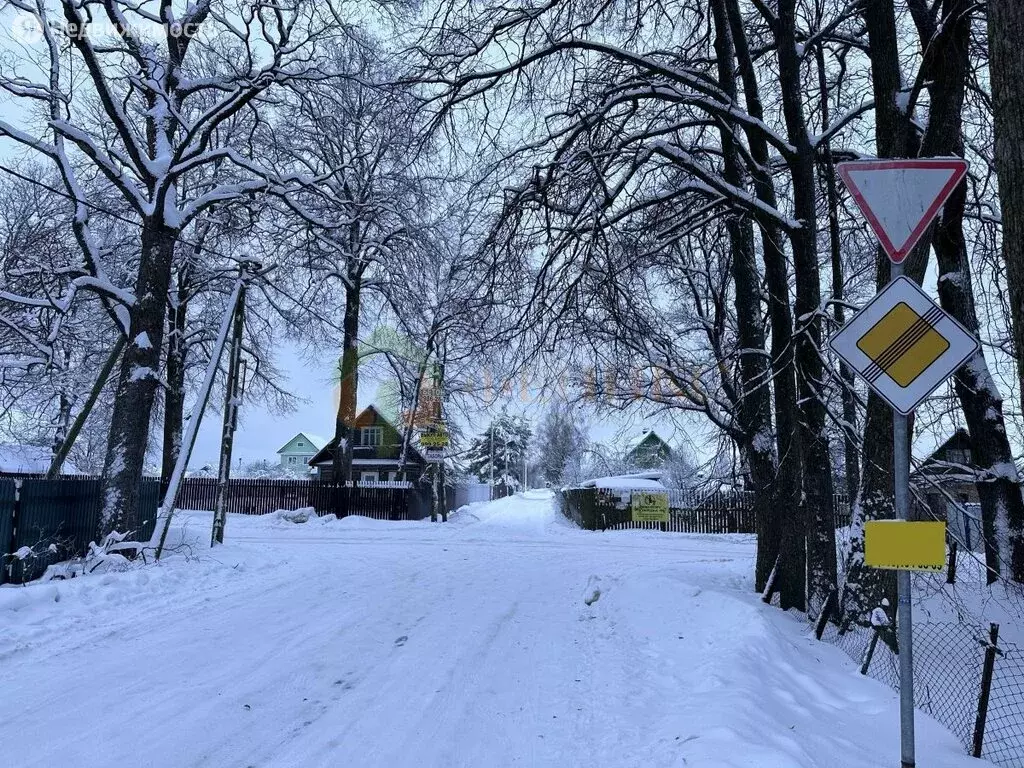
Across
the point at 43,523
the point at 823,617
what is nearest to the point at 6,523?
the point at 43,523

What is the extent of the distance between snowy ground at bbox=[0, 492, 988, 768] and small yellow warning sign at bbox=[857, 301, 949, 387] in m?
2.08

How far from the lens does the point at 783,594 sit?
859 centimetres

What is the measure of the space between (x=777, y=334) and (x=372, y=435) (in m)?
47.1

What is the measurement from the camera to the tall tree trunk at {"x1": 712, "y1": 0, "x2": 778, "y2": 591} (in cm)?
945

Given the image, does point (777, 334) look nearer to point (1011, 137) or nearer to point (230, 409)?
point (1011, 137)

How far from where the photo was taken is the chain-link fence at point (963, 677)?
4.37 m

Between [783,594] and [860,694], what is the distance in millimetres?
3296

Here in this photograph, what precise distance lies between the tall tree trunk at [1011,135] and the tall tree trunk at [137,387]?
11870 millimetres

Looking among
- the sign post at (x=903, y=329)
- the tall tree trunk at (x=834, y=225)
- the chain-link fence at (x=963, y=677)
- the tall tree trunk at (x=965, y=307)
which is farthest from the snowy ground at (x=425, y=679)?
the tall tree trunk at (x=965, y=307)

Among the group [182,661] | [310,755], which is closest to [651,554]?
[182,661]

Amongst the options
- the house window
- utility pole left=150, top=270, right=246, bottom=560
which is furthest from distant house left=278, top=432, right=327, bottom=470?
utility pole left=150, top=270, right=246, bottom=560

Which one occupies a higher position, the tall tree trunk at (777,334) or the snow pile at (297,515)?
the tall tree trunk at (777,334)

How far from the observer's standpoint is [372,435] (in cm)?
5344

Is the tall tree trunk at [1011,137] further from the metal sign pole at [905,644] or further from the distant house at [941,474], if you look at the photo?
the distant house at [941,474]
